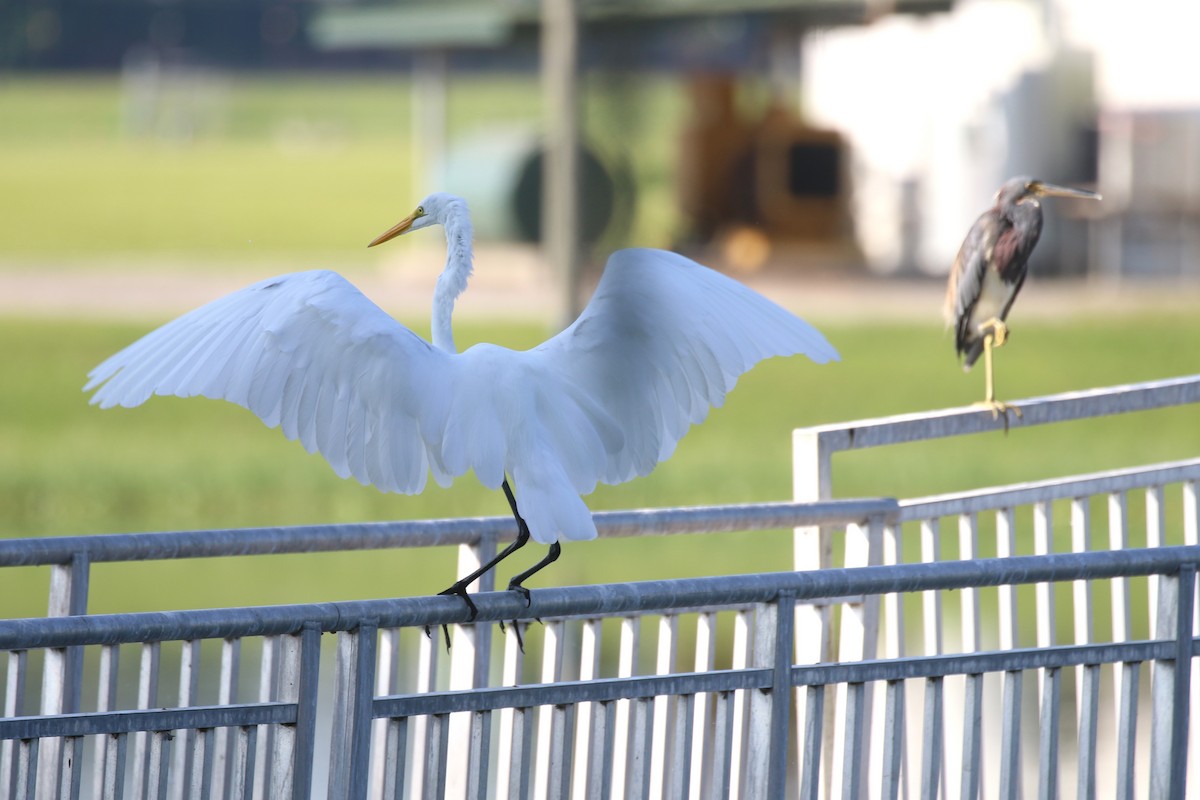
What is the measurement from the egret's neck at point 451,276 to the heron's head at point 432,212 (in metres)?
0.01

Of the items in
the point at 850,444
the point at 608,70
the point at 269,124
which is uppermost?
the point at 269,124

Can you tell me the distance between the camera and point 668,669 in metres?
3.59

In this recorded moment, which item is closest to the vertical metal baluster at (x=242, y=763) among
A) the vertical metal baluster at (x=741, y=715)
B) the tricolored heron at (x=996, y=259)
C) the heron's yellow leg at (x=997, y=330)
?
the vertical metal baluster at (x=741, y=715)

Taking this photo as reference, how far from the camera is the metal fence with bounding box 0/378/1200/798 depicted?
2.75 m

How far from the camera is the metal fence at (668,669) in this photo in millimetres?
2754

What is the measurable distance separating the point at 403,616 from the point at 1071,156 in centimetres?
1902

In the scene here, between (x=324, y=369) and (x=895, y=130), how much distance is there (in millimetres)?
18049

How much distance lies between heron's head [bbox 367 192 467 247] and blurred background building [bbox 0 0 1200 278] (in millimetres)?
13182

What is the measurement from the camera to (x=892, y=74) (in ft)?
68.3

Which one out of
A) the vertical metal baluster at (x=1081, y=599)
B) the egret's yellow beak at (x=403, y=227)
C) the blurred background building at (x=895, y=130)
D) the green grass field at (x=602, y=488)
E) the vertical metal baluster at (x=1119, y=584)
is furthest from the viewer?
the blurred background building at (x=895, y=130)

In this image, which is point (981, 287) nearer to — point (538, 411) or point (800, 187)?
point (538, 411)

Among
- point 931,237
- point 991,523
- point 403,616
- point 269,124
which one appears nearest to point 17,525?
point 991,523

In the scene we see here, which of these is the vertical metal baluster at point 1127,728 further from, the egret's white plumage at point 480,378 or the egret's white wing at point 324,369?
the egret's white wing at point 324,369

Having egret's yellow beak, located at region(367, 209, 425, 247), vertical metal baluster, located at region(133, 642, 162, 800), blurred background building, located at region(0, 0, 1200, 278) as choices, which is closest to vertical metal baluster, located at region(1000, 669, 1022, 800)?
vertical metal baluster, located at region(133, 642, 162, 800)
